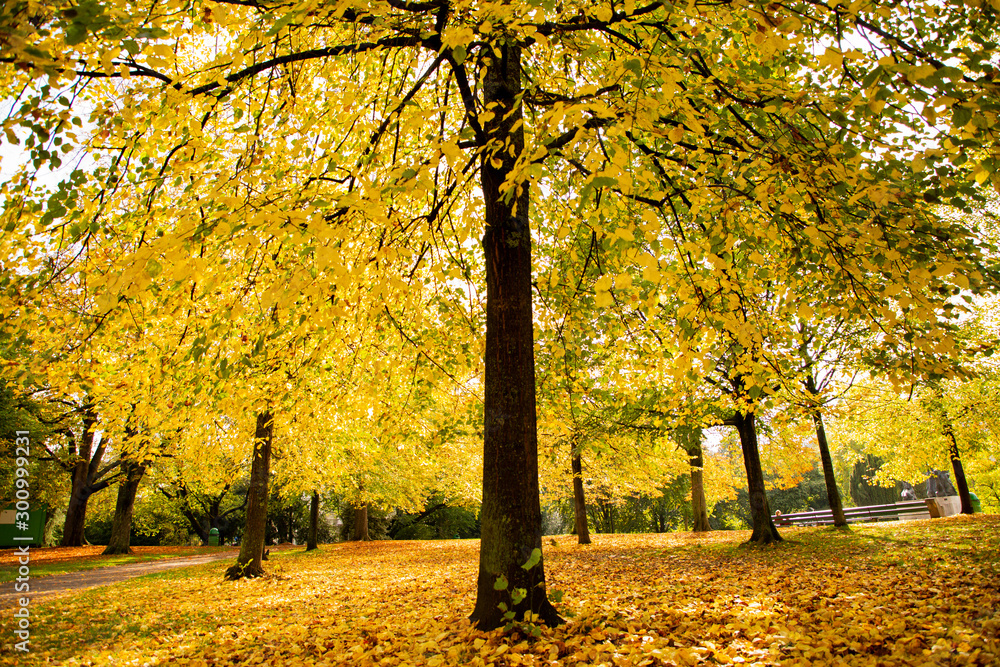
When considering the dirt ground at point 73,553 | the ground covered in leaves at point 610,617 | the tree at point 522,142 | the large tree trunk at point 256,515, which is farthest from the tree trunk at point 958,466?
the dirt ground at point 73,553

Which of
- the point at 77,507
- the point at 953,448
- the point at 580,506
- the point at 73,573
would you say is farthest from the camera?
the point at 77,507

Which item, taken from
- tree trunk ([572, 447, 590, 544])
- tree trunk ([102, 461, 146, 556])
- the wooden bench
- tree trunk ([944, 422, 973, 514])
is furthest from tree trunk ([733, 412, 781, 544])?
tree trunk ([102, 461, 146, 556])

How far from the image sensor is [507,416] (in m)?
4.23

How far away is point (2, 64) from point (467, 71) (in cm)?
356

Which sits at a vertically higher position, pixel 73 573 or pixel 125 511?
pixel 125 511

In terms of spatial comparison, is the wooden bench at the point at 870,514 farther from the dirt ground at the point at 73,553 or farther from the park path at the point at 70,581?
the dirt ground at the point at 73,553

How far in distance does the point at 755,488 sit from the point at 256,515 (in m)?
11.0

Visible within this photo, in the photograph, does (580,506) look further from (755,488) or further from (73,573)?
(73,573)

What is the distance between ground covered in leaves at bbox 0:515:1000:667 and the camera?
336 centimetres

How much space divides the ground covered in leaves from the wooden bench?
17.4m

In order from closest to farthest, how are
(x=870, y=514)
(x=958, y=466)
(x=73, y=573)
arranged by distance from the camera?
(x=73, y=573), (x=958, y=466), (x=870, y=514)

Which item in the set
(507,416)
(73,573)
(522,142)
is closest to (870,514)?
(507,416)

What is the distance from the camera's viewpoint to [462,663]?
11.1ft

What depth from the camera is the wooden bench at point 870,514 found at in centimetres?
2330
